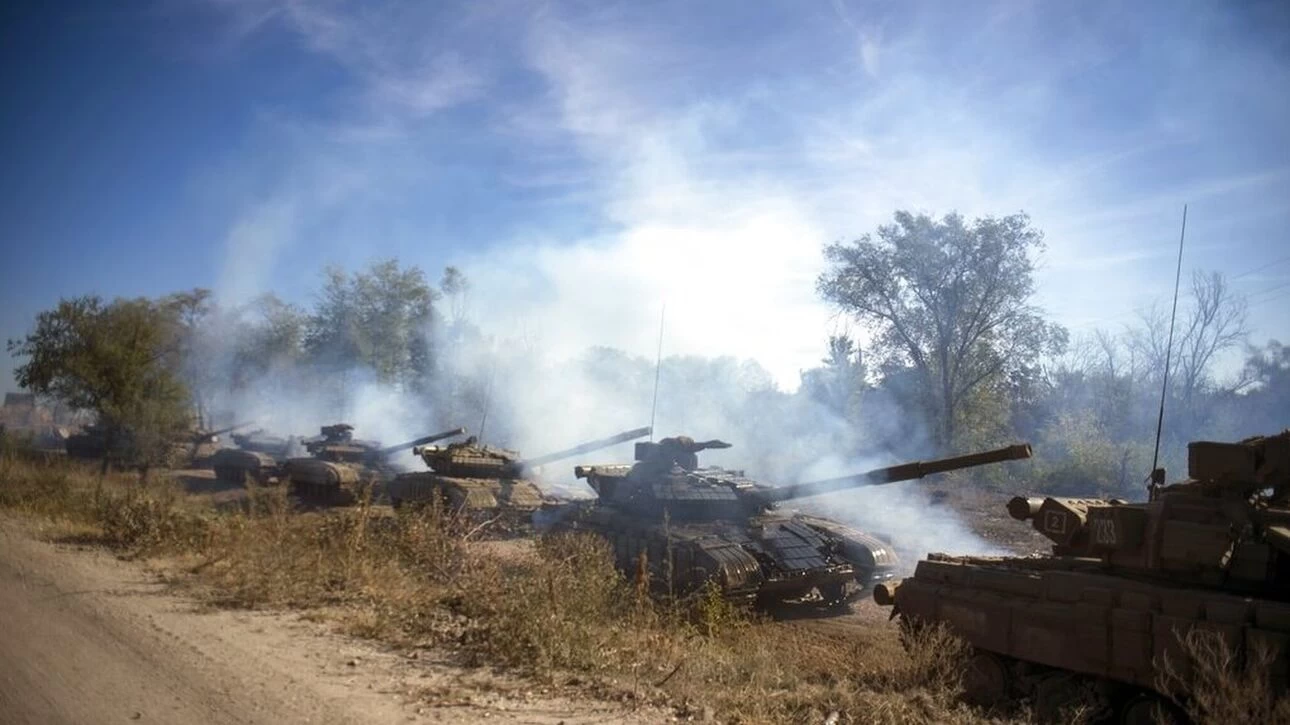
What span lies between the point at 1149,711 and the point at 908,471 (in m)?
5.26

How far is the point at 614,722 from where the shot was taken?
5.54 meters

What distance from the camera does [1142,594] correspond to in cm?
721

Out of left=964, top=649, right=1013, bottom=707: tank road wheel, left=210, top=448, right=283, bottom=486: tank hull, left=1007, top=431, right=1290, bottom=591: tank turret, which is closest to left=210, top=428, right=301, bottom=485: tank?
left=210, top=448, right=283, bottom=486: tank hull

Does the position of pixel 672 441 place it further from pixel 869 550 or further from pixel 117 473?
pixel 117 473

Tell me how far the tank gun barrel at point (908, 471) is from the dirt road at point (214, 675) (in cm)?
642

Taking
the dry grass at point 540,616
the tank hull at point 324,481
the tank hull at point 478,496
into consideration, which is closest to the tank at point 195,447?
the tank hull at point 324,481

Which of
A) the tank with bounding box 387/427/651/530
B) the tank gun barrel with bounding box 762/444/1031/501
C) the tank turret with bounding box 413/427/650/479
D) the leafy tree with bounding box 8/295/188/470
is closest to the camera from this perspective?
the tank gun barrel with bounding box 762/444/1031/501

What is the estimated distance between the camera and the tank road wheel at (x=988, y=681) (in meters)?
8.32

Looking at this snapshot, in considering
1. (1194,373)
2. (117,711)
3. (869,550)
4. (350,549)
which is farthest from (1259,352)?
(117,711)

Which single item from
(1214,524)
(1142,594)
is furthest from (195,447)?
(1214,524)

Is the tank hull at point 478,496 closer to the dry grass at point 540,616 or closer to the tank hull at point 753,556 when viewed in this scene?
the tank hull at point 753,556

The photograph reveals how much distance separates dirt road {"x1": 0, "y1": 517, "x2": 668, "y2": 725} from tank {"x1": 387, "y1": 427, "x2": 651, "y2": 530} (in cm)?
933

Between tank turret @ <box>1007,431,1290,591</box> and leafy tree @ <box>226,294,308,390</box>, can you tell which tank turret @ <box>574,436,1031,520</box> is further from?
leafy tree @ <box>226,294,308,390</box>

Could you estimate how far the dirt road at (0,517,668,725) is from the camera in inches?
209
